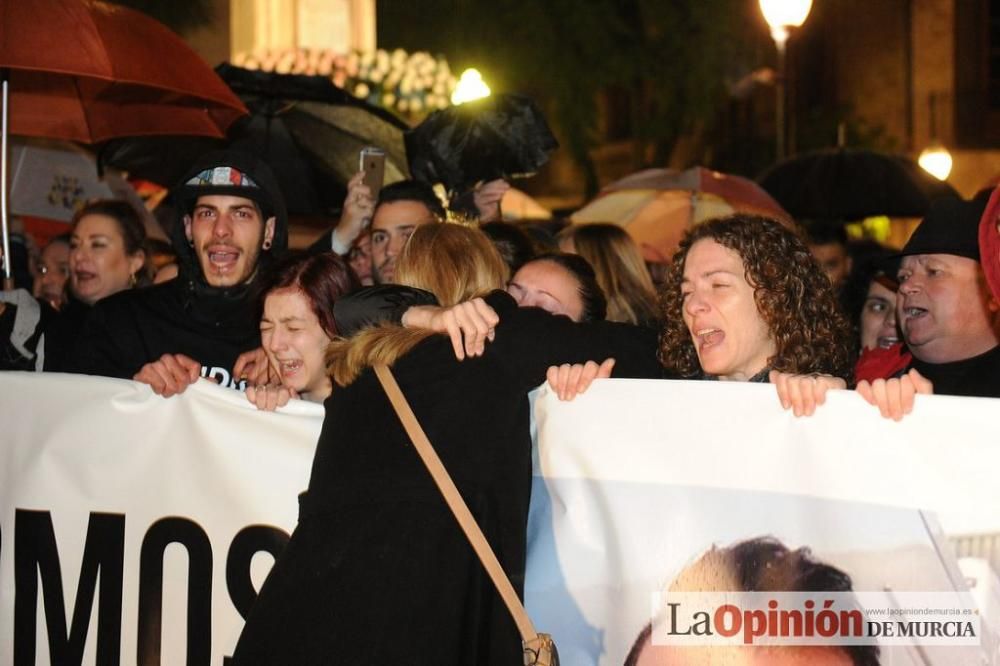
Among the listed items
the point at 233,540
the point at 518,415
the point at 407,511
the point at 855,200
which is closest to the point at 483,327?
the point at 518,415

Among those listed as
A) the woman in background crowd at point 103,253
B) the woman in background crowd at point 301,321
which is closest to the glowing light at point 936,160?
the woman in background crowd at point 103,253

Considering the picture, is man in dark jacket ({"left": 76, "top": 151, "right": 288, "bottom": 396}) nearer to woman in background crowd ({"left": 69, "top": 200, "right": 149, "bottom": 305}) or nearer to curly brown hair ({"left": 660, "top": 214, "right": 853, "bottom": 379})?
woman in background crowd ({"left": 69, "top": 200, "right": 149, "bottom": 305})

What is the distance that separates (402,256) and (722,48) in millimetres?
20095

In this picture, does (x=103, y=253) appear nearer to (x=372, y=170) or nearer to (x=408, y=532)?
(x=372, y=170)

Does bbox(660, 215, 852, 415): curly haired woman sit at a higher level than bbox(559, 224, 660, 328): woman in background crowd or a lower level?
lower

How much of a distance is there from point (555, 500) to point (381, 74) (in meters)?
8.02

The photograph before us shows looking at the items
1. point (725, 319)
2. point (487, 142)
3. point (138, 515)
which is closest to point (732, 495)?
point (725, 319)

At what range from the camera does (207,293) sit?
5.14 m

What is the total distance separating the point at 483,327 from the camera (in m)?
3.44

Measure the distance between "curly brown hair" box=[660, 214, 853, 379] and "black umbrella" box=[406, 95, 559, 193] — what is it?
257cm

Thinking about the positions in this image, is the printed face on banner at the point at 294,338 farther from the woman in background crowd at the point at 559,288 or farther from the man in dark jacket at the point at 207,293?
the woman in background crowd at the point at 559,288

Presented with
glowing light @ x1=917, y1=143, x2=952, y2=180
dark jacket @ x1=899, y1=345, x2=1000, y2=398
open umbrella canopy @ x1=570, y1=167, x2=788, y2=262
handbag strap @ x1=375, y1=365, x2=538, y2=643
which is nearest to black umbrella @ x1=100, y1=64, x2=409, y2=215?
open umbrella canopy @ x1=570, y1=167, x2=788, y2=262

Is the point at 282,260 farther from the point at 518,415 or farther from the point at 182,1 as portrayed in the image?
the point at 182,1

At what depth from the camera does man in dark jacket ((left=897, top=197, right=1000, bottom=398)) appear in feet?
15.1
